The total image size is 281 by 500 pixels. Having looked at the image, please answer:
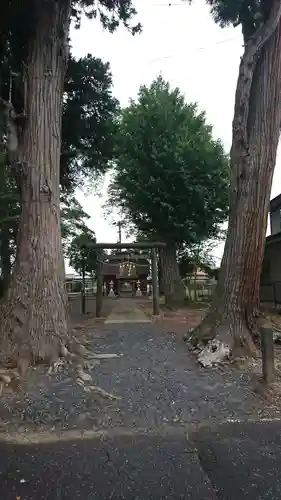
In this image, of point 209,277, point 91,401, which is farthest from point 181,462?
point 209,277

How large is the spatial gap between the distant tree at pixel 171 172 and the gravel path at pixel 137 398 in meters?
10.2

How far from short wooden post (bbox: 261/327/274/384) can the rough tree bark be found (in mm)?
1328

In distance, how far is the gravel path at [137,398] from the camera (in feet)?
13.9

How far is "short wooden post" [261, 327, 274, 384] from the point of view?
16.7ft

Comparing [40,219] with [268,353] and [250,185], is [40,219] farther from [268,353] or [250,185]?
[268,353]

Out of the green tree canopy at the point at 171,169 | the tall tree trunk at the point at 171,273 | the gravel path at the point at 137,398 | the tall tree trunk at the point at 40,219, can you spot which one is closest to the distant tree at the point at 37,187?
the tall tree trunk at the point at 40,219

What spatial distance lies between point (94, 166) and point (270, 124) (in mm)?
7434

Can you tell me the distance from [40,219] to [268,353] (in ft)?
13.0

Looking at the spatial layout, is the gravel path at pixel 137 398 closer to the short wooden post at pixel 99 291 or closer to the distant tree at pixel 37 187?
the distant tree at pixel 37 187

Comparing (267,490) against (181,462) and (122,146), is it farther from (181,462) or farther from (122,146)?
A: (122,146)

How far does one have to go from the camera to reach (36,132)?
21.9 ft

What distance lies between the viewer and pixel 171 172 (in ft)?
55.3

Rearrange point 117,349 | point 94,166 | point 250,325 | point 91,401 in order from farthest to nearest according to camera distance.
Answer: point 94,166
point 117,349
point 250,325
point 91,401

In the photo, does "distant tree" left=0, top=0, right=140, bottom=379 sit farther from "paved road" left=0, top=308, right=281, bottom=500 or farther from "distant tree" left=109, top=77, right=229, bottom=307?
"distant tree" left=109, top=77, right=229, bottom=307
